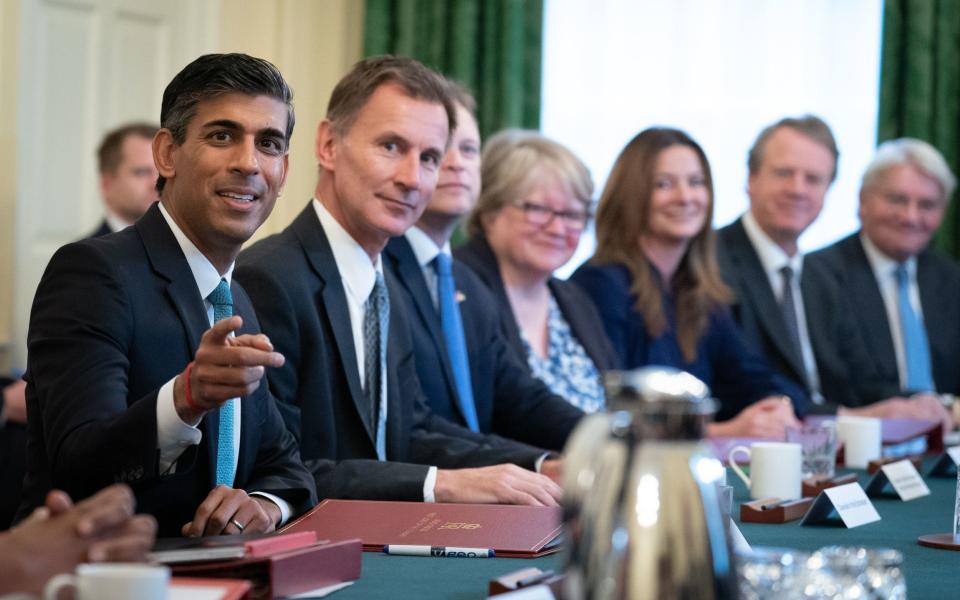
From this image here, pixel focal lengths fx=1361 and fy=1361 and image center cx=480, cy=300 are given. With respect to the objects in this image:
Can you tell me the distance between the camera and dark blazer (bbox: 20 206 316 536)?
1.80 m

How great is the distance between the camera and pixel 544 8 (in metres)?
6.12

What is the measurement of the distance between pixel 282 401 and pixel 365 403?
0.21m

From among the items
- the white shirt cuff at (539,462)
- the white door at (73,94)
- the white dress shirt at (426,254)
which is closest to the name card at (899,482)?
the white shirt cuff at (539,462)

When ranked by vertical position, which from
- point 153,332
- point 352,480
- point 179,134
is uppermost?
point 179,134

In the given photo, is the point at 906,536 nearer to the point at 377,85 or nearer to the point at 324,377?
the point at 324,377

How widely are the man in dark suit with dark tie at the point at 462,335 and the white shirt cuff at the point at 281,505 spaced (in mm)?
1015

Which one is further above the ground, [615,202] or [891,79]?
[891,79]

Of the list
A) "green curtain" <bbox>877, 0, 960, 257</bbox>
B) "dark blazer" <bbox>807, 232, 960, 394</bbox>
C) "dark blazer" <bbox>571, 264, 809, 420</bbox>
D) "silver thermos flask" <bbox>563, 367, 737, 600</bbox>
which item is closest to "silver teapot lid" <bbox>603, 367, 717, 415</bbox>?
"silver thermos flask" <bbox>563, 367, 737, 600</bbox>

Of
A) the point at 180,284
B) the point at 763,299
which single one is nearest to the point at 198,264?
the point at 180,284

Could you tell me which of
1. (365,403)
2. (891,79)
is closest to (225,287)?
(365,403)

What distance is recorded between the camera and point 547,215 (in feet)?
13.3

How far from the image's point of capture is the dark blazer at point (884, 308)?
5121 millimetres

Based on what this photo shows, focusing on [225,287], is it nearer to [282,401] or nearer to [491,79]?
[282,401]

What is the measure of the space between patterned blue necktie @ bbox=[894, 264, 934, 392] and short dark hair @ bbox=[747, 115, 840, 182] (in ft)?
1.88
